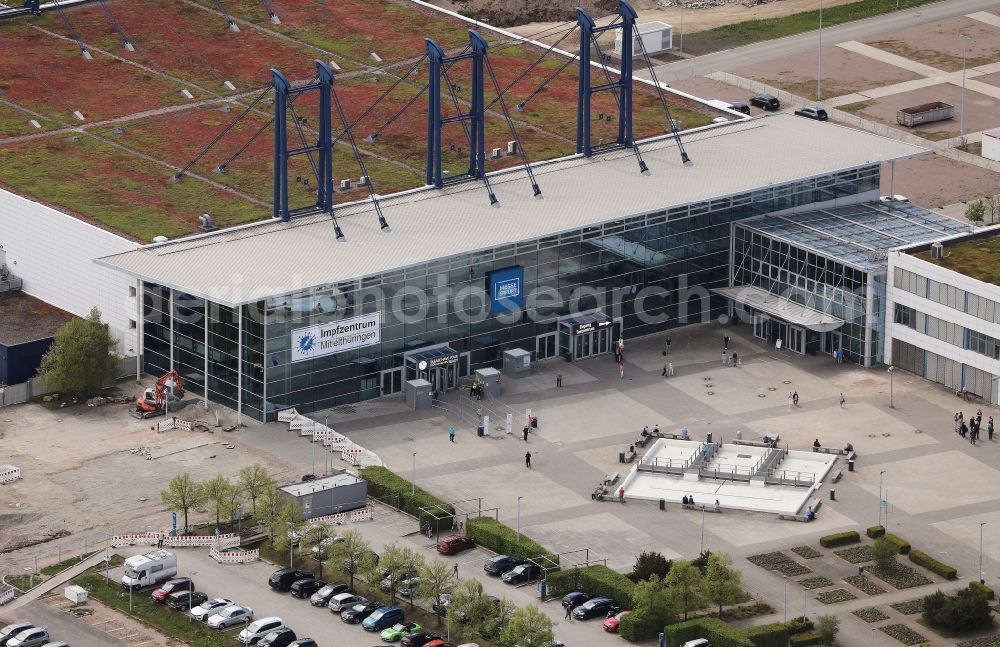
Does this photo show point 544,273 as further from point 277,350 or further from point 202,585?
point 202,585

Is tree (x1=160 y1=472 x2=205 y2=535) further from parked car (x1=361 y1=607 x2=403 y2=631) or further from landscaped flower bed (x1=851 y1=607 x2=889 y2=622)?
landscaped flower bed (x1=851 y1=607 x2=889 y2=622)

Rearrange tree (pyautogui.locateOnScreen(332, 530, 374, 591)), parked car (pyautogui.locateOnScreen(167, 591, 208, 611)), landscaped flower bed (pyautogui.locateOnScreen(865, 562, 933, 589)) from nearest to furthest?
parked car (pyautogui.locateOnScreen(167, 591, 208, 611)) → tree (pyautogui.locateOnScreen(332, 530, 374, 591)) → landscaped flower bed (pyautogui.locateOnScreen(865, 562, 933, 589))

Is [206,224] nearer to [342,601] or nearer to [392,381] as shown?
[392,381]

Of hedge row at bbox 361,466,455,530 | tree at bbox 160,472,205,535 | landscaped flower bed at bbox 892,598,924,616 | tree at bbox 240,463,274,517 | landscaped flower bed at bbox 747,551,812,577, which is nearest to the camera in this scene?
landscaped flower bed at bbox 892,598,924,616

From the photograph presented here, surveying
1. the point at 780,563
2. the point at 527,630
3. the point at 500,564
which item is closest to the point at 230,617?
the point at 500,564

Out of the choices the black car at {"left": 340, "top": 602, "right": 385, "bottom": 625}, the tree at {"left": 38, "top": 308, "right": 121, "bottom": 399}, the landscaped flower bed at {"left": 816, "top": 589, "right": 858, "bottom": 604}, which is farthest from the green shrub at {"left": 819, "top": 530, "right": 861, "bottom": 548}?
the tree at {"left": 38, "top": 308, "right": 121, "bottom": 399}

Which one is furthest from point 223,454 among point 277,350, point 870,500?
point 870,500

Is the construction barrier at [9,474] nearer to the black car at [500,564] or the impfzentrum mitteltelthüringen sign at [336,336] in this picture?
the impfzentrum mitteltelthüringen sign at [336,336]
